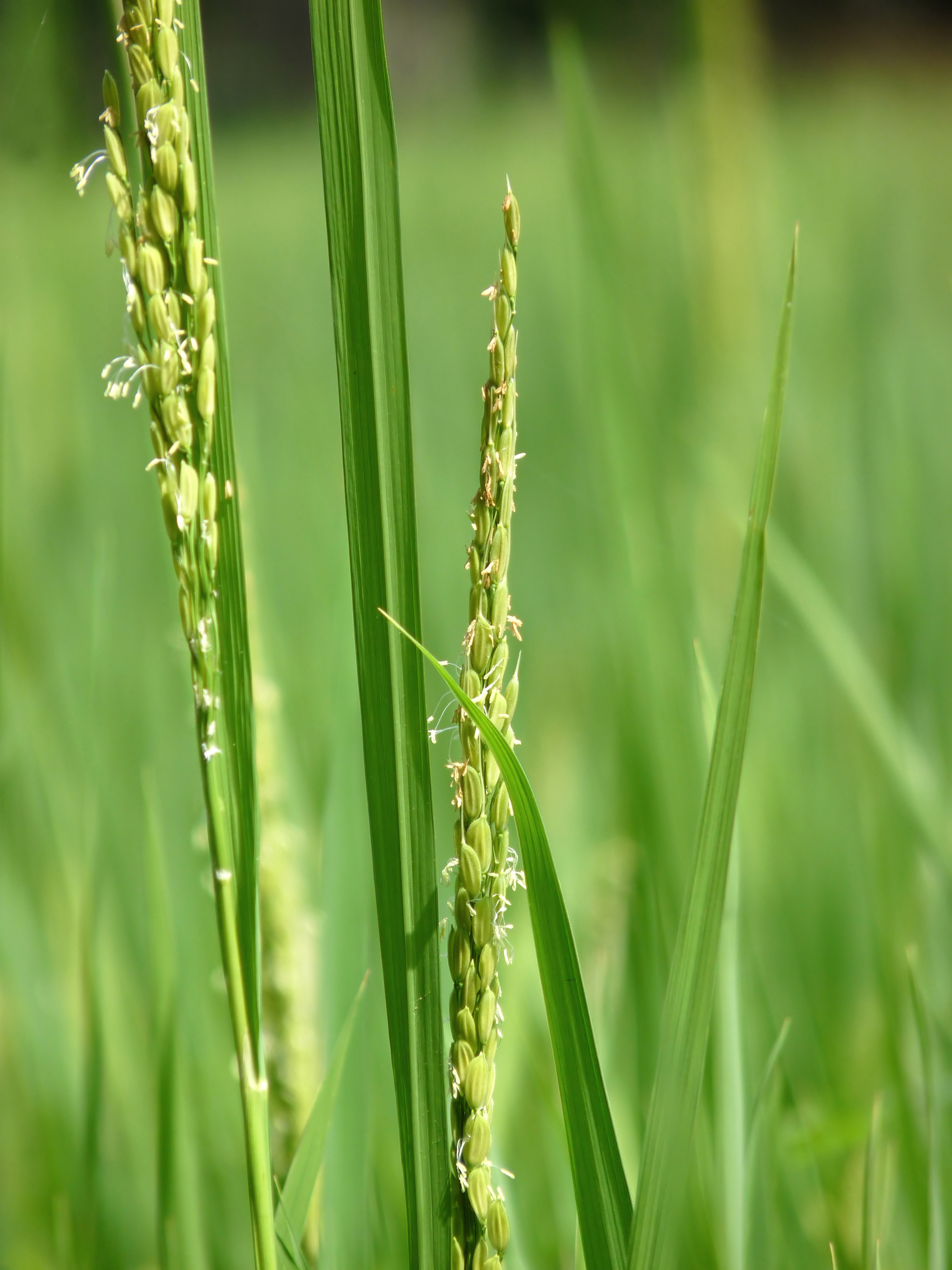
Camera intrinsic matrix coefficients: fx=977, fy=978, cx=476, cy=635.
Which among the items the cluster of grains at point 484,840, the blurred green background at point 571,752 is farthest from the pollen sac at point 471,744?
the blurred green background at point 571,752

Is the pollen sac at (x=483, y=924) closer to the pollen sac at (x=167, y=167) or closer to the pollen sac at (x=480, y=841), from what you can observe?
the pollen sac at (x=480, y=841)

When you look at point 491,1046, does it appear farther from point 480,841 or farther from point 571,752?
point 571,752

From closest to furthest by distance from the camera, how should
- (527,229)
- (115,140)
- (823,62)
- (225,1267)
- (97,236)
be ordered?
(115,140)
(225,1267)
(97,236)
(527,229)
(823,62)

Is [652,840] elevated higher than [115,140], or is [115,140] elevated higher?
[115,140]

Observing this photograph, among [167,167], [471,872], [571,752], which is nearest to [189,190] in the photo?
[167,167]

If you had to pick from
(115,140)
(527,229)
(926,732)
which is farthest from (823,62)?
(115,140)

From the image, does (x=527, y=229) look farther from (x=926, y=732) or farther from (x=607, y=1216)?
(x=607, y=1216)

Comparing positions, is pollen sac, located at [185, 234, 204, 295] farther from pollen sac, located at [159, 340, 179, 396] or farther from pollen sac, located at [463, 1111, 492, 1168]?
pollen sac, located at [463, 1111, 492, 1168]

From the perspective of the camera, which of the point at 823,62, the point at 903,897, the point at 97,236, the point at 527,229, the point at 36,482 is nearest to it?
the point at 903,897
